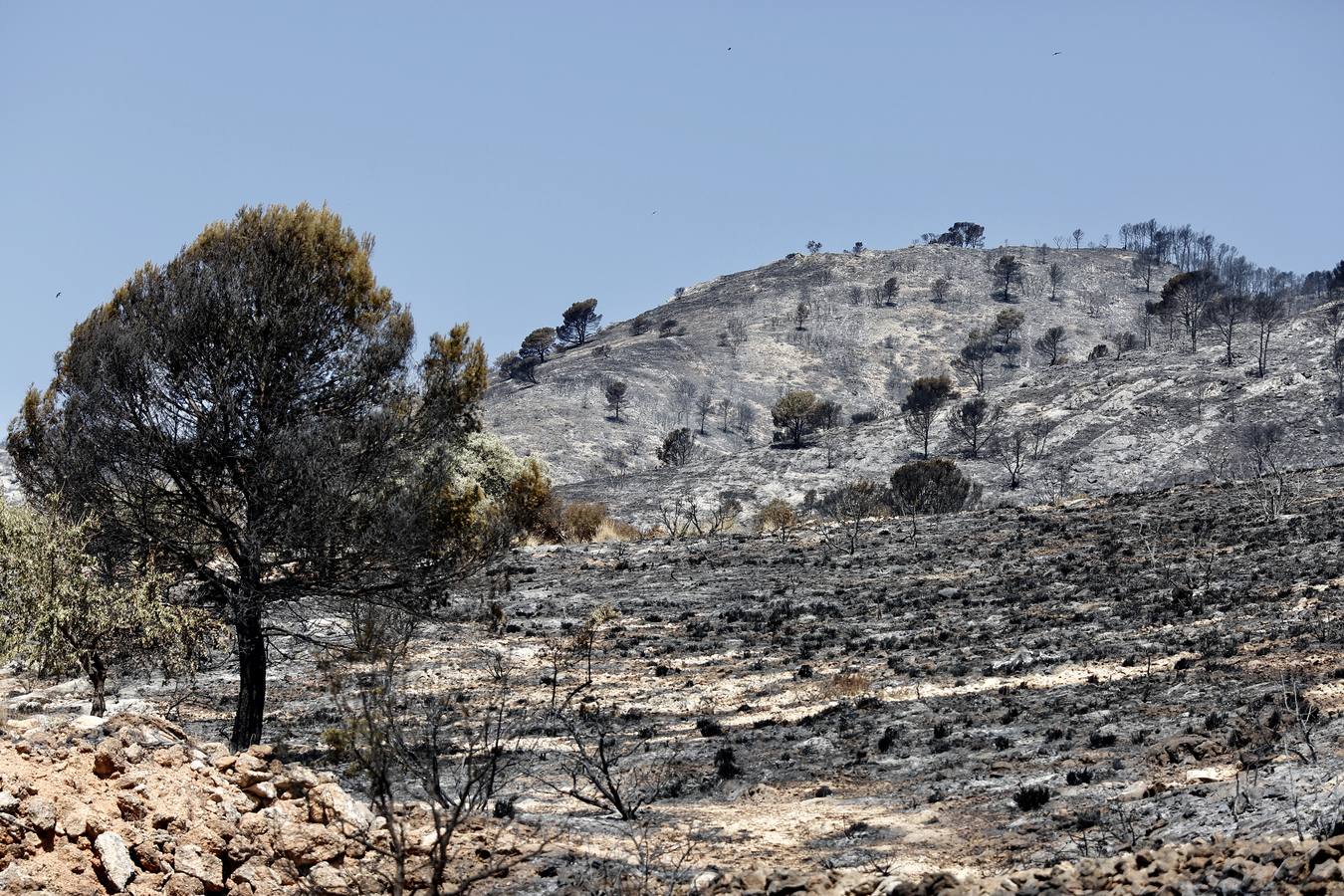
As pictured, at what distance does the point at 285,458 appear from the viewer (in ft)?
43.6

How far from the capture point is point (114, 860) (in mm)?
8734

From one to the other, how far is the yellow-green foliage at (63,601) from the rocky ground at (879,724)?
1.05 meters

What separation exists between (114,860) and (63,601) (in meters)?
6.45

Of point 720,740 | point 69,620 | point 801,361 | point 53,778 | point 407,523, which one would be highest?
point 801,361

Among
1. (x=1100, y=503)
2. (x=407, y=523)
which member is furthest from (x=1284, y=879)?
(x=1100, y=503)

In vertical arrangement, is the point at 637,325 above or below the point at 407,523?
above

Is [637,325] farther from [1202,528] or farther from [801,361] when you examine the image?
[1202,528]

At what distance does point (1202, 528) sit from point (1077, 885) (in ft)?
79.0

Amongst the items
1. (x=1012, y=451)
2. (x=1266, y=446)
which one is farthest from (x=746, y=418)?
(x=1266, y=446)

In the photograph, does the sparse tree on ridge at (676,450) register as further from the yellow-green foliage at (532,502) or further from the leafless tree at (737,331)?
the leafless tree at (737,331)

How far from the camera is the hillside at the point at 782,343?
94.5 metres

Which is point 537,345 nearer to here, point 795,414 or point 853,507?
point 795,414

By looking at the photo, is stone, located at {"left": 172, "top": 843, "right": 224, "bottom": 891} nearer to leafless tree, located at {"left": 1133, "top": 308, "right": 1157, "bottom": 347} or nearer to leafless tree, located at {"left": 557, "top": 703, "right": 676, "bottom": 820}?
leafless tree, located at {"left": 557, "top": 703, "right": 676, "bottom": 820}

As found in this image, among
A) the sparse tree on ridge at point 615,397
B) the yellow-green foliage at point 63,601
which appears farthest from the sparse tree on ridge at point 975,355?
the yellow-green foliage at point 63,601
